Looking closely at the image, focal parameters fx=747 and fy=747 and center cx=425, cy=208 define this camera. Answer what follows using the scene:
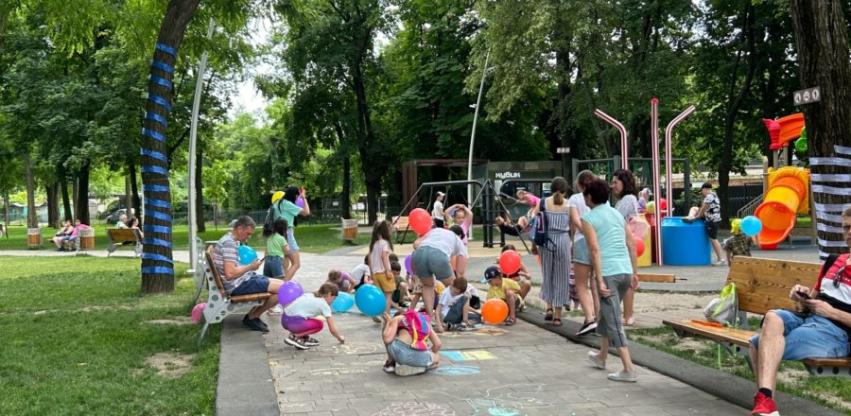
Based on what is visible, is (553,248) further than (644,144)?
No

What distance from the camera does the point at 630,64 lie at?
26.4 metres

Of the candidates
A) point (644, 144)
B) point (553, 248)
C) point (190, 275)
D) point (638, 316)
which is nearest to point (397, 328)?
point (553, 248)

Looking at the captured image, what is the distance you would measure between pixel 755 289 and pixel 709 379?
900 millimetres

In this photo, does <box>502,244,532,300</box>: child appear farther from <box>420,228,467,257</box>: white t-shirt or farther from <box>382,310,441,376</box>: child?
<box>382,310,441,376</box>: child

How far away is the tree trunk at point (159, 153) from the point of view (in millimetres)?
11922

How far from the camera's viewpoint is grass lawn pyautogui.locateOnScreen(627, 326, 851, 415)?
5440 millimetres

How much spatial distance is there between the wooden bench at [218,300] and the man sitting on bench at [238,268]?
0.06m

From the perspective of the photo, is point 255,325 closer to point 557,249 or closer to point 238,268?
point 238,268

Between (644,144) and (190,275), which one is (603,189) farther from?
(644,144)

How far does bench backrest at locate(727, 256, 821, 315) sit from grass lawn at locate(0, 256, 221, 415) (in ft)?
14.3

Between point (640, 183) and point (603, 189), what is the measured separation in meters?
13.5

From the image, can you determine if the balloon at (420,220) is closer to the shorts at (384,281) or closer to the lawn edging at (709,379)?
the shorts at (384,281)

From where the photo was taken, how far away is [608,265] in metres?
6.33

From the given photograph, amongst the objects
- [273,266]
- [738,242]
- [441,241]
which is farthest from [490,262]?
[441,241]
